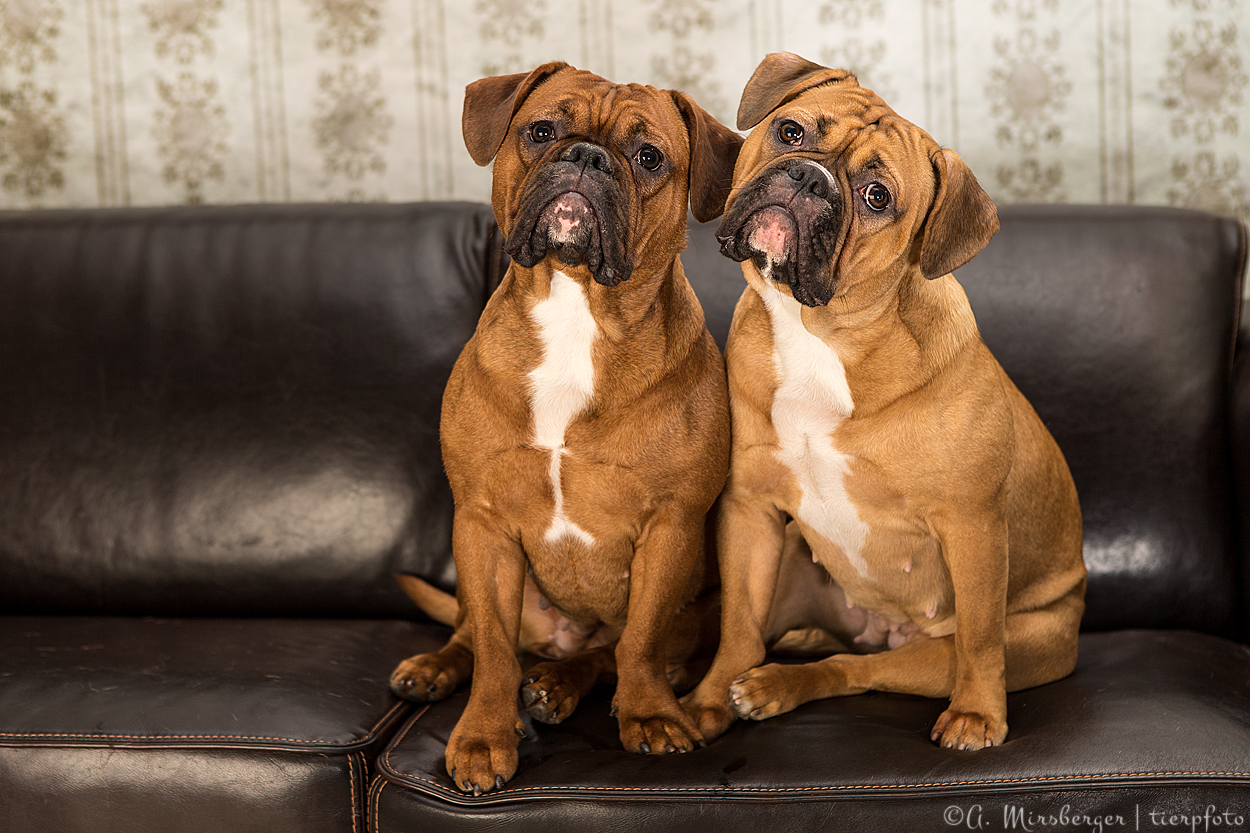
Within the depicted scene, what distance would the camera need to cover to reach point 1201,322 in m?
2.39

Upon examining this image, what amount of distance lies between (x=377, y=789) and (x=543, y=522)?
55 cm

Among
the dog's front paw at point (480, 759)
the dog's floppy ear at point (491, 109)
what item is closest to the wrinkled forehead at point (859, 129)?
the dog's floppy ear at point (491, 109)

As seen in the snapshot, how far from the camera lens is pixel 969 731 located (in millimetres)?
1685

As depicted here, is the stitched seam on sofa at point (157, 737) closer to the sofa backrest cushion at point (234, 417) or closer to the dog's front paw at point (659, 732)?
the dog's front paw at point (659, 732)

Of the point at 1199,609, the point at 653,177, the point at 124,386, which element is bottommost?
the point at 1199,609

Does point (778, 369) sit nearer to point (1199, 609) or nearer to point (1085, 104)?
point (1199, 609)

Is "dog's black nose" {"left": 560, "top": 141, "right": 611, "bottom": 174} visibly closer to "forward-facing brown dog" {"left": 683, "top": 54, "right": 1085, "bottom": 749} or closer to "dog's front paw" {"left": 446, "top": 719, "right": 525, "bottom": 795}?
"forward-facing brown dog" {"left": 683, "top": 54, "right": 1085, "bottom": 749}

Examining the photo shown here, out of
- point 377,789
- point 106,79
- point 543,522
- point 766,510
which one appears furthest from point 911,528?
point 106,79

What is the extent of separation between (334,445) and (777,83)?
1.41m

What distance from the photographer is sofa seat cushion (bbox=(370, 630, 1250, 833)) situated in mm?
1537

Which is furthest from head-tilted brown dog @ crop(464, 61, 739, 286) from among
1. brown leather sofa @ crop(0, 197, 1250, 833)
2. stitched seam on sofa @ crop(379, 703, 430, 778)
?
stitched seam on sofa @ crop(379, 703, 430, 778)

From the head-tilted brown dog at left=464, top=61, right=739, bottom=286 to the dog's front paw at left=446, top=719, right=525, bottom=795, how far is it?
824mm

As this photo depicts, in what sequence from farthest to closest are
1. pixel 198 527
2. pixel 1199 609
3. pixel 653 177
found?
pixel 198 527, pixel 1199 609, pixel 653 177

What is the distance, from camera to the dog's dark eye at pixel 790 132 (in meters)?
1.80
